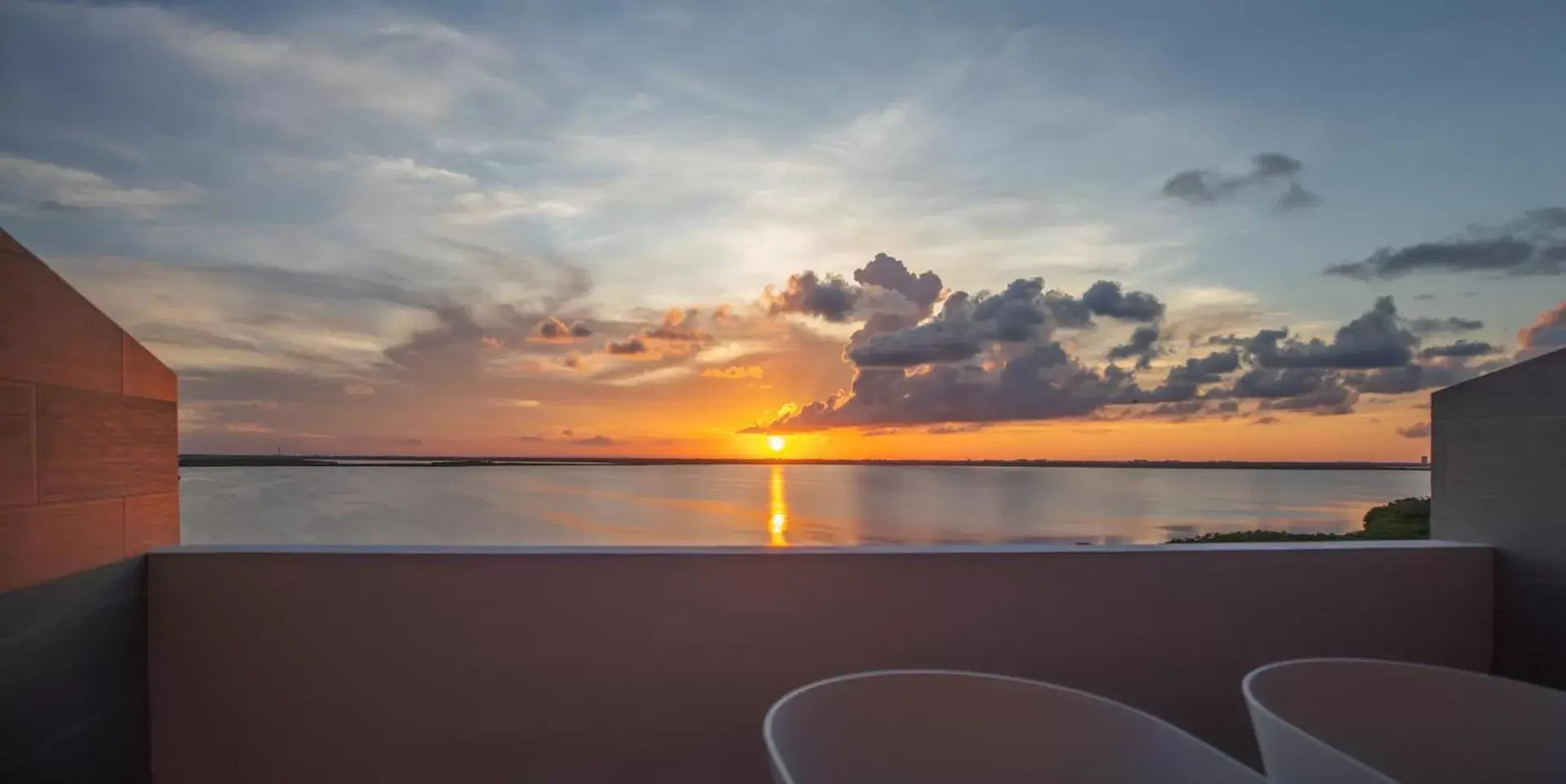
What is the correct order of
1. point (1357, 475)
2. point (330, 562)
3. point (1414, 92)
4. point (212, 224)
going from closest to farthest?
1. point (330, 562)
2. point (1414, 92)
3. point (212, 224)
4. point (1357, 475)

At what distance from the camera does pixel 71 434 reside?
5.26ft

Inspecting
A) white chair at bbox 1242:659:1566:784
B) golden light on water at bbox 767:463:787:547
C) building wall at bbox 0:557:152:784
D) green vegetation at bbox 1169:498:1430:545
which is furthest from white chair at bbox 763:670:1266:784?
golden light on water at bbox 767:463:787:547

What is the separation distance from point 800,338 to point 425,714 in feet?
46.0

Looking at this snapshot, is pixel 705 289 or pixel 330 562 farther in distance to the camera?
pixel 705 289

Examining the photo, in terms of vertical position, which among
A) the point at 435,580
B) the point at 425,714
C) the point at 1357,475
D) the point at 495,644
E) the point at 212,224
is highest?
the point at 212,224

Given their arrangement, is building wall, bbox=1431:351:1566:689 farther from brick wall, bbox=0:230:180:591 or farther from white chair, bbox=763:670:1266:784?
brick wall, bbox=0:230:180:591

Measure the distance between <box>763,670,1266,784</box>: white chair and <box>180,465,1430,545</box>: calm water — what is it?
10672 mm

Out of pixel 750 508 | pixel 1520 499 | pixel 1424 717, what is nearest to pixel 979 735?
pixel 1424 717

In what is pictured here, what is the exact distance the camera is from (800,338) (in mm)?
15719

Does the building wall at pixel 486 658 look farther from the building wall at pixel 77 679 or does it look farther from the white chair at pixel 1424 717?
the white chair at pixel 1424 717

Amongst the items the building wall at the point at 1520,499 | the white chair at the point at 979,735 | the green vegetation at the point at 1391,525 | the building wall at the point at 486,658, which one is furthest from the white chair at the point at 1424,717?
the green vegetation at the point at 1391,525

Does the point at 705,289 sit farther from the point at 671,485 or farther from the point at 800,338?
the point at 671,485

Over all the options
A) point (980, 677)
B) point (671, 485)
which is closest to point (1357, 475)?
point (671, 485)

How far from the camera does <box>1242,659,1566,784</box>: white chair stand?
1.22m
